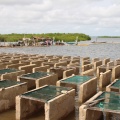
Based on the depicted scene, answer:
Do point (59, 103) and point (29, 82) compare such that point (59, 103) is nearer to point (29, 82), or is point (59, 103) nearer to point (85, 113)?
point (85, 113)

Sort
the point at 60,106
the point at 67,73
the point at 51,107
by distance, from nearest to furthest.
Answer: the point at 51,107 < the point at 60,106 < the point at 67,73

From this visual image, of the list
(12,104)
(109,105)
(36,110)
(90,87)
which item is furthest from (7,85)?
(109,105)

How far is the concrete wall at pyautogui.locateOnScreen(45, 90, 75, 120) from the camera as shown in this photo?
400 inches

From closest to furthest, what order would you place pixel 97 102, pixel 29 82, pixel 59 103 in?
pixel 97 102
pixel 59 103
pixel 29 82

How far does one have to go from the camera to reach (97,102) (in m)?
10.2

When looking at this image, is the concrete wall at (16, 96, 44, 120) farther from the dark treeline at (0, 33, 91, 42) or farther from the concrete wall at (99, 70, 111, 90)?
the dark treeline at (0, 33, 91, 42)

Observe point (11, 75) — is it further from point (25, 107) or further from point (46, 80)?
point (25, 107)

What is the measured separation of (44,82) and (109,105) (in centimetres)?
614

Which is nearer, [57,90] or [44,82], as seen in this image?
[57,90]

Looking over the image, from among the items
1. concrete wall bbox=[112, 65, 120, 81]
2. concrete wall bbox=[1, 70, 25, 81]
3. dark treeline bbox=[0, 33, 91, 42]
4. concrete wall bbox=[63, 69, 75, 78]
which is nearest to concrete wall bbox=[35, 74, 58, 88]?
concrete wall bbox=[63, 69, 75, 78]

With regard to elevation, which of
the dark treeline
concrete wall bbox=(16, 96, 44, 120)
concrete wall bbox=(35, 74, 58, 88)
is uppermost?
the dark treeline

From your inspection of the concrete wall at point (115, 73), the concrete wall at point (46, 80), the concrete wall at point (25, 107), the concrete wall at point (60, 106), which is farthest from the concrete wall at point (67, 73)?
the concrete wall at point (25, 107)

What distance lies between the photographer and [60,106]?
10930 mm

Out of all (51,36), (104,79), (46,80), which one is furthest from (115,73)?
(51,36)
